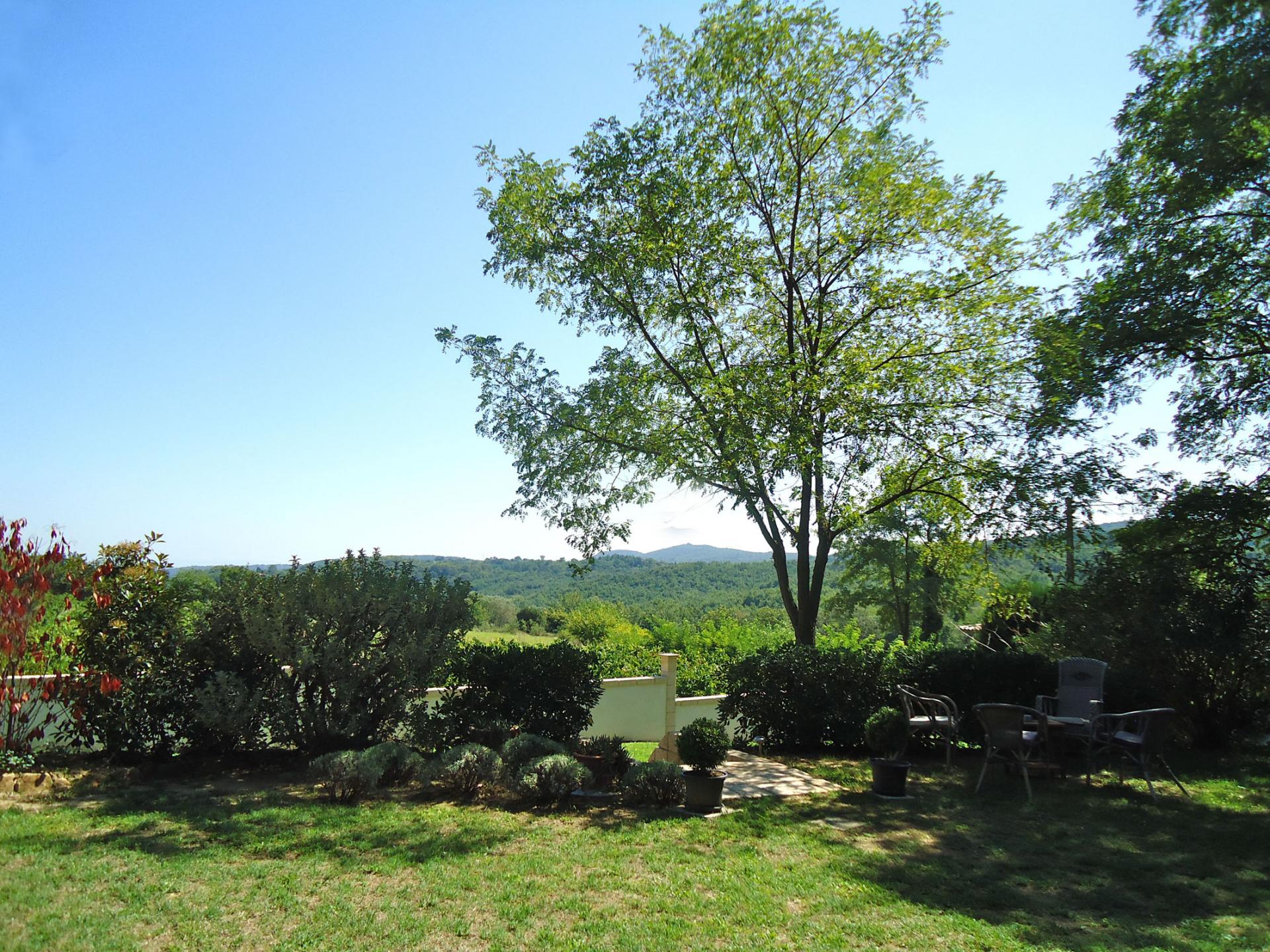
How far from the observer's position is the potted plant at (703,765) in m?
6.22

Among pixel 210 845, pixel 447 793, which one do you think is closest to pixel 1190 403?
pixel 447 793

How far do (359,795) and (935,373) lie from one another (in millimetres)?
8243

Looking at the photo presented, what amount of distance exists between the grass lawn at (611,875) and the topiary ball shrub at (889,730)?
0.59 m

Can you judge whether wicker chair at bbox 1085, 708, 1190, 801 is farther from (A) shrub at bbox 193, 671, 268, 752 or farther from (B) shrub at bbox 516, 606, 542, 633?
(B) shrub at bbox 516, 606, 542, 633

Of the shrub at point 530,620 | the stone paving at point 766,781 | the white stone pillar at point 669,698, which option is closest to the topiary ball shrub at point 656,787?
the stone paving at point 766,781

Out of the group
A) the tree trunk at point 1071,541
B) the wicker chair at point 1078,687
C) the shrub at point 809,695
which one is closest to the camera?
the wicker chair at point 1078,687

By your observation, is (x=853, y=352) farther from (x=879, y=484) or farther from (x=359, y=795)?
(x=359, y=795)

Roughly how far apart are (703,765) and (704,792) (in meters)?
0.20

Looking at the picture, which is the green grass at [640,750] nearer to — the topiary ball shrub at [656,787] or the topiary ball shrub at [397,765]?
the topiary ball shrub at [656,787]

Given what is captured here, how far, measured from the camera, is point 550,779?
6141 mm

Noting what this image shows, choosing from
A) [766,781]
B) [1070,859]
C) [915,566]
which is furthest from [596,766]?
[915,566]

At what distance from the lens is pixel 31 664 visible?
22.2 feet

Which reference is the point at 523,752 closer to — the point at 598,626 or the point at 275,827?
the point at 275,827

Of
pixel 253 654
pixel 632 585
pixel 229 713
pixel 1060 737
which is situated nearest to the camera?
pixel 229 713
